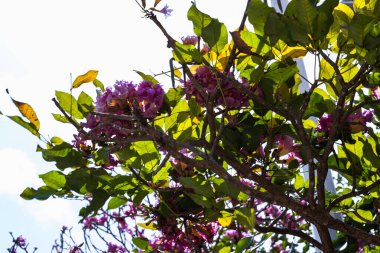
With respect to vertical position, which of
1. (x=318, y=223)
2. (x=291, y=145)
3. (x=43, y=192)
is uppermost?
(x=291, y=145)

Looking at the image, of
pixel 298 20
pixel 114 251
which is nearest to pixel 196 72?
pixel 298 20

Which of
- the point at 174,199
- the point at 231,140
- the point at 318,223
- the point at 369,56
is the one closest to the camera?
the point at 369,56

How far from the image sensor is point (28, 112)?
118 centimetres

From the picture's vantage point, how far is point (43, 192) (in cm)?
128

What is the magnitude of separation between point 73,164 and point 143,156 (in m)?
0.17

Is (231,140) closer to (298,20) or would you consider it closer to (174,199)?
(174,199)

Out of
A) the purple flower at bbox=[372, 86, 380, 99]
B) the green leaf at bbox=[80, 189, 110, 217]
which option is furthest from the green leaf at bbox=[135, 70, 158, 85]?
the purple flower at bbox=[372, 86, 380, 99]

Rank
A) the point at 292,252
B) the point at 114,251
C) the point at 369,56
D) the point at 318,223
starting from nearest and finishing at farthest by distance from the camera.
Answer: the point at 369,56, the point at 318,223, the point at 292,252, the point at 114,251

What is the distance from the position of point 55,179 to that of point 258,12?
0.65 meters

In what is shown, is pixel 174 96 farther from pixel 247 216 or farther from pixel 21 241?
pixel 21 241

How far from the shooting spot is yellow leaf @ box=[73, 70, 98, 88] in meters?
1.21

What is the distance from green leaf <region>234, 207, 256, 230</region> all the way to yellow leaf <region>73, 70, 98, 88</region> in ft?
1.63

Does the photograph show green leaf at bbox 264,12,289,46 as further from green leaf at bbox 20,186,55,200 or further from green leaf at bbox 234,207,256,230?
green leaf at bbox 20,186,55,200

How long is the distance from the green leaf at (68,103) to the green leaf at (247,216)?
1.70 feet
